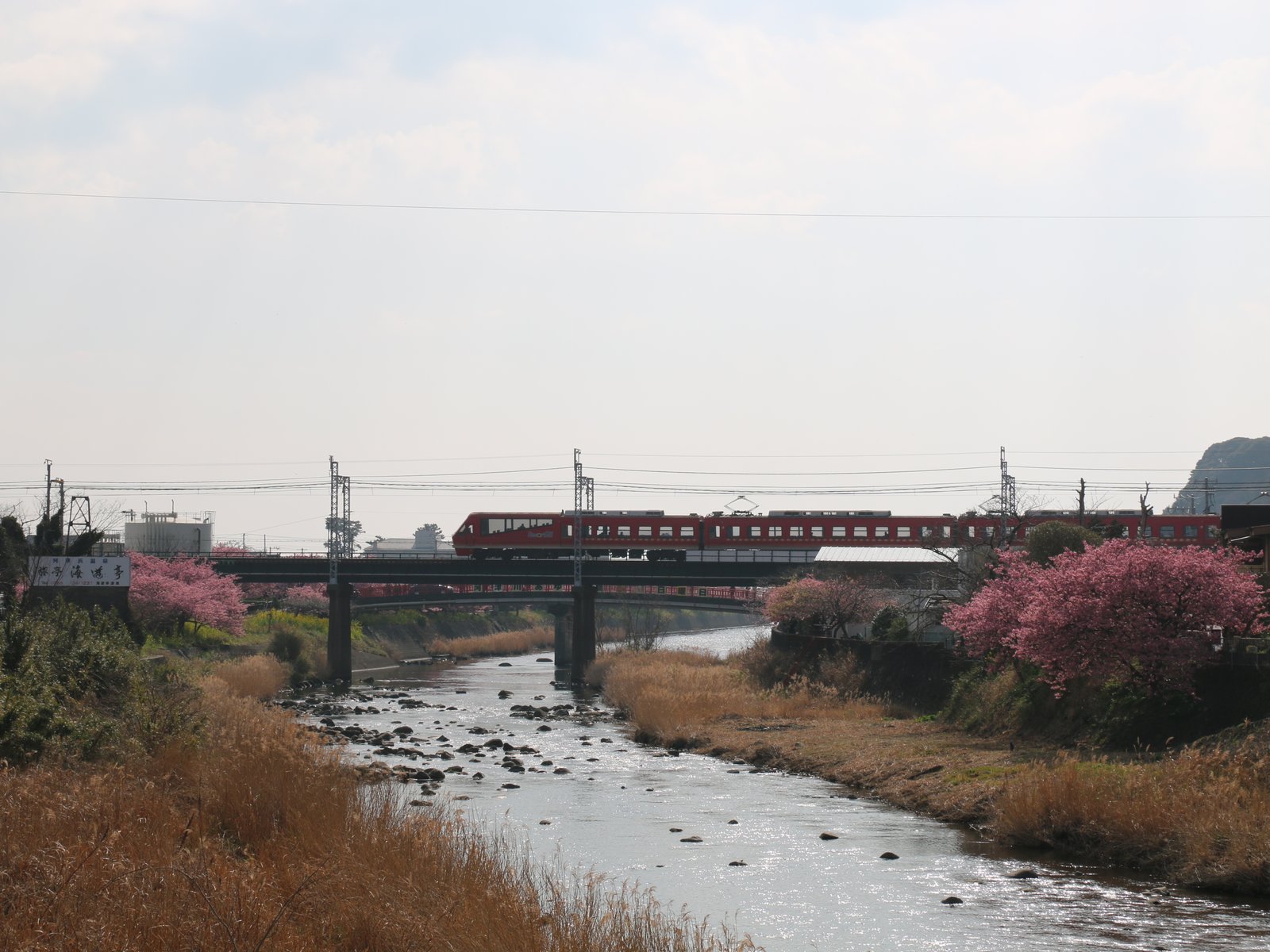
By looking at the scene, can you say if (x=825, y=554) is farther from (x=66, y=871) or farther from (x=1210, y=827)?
(x=66, y=871)

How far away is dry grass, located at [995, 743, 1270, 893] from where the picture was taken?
65.5 ft

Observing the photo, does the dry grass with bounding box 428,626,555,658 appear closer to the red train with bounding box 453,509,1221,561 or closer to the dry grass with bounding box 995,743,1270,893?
the red train with bounding box 453,509,1221,561

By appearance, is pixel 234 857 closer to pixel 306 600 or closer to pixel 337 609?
pixel 337 609

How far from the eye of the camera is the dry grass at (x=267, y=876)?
36.3 feet

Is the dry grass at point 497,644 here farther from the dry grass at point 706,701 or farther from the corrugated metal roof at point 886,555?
the dry grass at point 706,701

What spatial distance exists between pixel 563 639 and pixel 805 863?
82.9 meters

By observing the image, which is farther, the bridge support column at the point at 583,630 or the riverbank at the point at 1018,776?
the bridge support column at the point at 583,630

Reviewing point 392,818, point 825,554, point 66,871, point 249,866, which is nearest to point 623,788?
point 392,818

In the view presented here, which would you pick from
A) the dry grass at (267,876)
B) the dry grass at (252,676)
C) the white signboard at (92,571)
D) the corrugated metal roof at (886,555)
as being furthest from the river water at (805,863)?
the corrugated metal roof at (886,555)

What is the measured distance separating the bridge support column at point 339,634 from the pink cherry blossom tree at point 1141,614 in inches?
2158

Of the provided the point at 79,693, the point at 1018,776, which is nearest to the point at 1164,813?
the point at 1018,776

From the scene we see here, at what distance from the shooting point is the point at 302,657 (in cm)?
7631

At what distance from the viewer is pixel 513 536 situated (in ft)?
259

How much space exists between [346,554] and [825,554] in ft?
131
